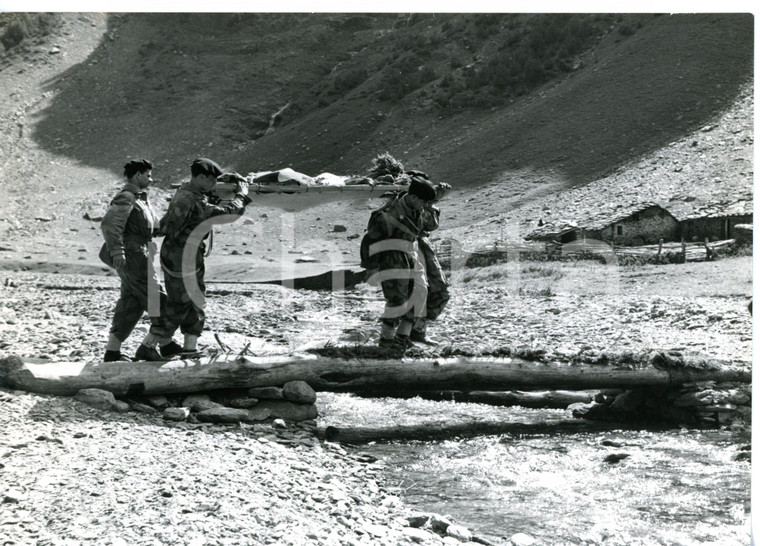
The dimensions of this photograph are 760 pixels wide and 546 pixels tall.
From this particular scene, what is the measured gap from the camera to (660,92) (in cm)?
2384

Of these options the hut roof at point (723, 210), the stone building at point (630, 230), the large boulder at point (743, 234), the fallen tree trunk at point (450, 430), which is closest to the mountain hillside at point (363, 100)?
the hut roof at point (723, 210)

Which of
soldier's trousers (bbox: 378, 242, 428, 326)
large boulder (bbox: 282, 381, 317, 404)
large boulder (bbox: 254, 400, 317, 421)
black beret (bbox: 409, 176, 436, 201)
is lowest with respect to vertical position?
large boulder (bbox: 254, 400, 317, 421)

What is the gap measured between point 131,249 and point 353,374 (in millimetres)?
2042

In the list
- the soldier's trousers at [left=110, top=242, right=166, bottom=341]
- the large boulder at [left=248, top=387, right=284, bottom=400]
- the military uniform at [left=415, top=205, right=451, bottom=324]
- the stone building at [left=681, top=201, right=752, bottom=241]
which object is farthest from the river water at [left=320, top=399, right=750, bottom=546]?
the stone building at [left=681, top=201, right=752, bottom=241]

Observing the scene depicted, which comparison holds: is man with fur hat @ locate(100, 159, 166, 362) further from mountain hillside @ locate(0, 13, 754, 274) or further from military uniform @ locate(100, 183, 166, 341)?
mountain hillside @ locate(0, 13, 754, 274)

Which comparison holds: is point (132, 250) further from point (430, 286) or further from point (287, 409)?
point (430, 286)

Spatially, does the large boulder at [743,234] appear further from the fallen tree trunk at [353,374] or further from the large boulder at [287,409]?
the large boulder at [287,409]

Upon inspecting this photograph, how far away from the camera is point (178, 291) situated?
260 inches

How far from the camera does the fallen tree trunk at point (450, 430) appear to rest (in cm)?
649

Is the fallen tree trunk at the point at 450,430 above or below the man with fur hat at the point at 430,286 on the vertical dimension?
below

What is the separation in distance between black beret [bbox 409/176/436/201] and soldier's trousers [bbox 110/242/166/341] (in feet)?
7.43

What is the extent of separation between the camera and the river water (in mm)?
5031

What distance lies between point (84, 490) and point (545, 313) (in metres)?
8.24

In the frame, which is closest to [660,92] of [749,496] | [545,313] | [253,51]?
[545,313]
